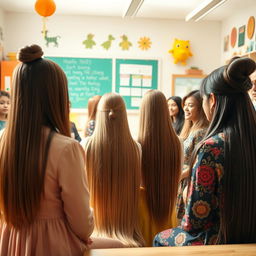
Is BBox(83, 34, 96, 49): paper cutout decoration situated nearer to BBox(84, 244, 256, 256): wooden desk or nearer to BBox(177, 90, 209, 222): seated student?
BBox(177, 90, 209, 222): seated student

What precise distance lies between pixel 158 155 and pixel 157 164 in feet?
0.21

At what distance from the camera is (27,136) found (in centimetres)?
110

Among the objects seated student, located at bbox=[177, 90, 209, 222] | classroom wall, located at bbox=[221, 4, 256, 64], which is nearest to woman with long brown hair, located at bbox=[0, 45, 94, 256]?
seated student, located at bbox=[177, 90, 209, 222]

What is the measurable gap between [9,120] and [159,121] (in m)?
1.15

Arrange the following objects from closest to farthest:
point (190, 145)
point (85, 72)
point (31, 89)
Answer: point (31, 89) < point (190, 145) < point (85, 72)

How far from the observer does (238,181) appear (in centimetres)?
117

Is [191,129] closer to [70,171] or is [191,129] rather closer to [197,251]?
[197,251]

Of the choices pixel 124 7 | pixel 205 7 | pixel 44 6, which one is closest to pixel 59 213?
pixel 44 6

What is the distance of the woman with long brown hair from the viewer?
3.61 feet

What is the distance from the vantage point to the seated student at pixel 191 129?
2461 mm

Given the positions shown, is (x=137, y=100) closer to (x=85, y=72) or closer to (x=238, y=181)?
(x=85, y=72)

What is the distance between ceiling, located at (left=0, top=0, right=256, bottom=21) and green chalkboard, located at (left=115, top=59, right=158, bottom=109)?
812mm

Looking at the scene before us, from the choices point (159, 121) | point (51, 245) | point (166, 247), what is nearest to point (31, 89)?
point (51, 245)

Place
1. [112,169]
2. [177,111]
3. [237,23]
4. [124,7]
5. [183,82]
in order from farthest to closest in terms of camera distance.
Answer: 1. [183,82]
2. [237,23]
3. [124,7]
4. [177,111]
5. [112,169]
